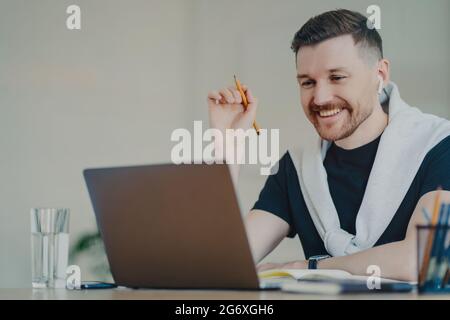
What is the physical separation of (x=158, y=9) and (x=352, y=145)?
70.3 inches

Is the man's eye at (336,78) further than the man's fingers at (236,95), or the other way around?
the man's eye at (336,78)

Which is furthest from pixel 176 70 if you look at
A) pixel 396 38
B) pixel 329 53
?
pixel 329 53

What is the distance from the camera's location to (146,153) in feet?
11.9

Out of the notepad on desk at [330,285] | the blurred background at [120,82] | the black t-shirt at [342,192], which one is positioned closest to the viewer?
the notepad on desk at [330,285]

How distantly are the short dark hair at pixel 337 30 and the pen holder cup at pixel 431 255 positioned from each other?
3.97 ft

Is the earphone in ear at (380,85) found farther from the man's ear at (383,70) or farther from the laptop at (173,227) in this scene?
the laptop at (173,227)

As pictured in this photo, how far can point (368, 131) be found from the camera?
2240 mm

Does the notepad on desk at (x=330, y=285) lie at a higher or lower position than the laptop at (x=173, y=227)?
lower

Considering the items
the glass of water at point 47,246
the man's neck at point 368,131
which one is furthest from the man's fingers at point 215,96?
the glass of water at point 47,246

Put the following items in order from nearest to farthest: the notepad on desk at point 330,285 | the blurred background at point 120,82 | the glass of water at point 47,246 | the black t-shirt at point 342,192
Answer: the notepad on desk at point 330,285 < the glass of water at point 47,246 < the black t-shirt at point 342,192 < the blurred background at point 120,82

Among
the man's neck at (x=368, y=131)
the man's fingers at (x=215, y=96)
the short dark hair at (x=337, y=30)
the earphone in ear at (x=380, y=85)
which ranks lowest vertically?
the man's neck at (x=368, y=131)

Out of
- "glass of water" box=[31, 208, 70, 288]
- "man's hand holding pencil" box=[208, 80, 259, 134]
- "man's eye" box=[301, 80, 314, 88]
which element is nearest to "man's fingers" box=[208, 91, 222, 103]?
"man's hand holding pencil" box=[208, 80, 259, 134]

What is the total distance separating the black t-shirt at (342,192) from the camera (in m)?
2.01

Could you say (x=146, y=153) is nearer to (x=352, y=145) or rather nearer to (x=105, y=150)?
→ (x=105, y=150)
